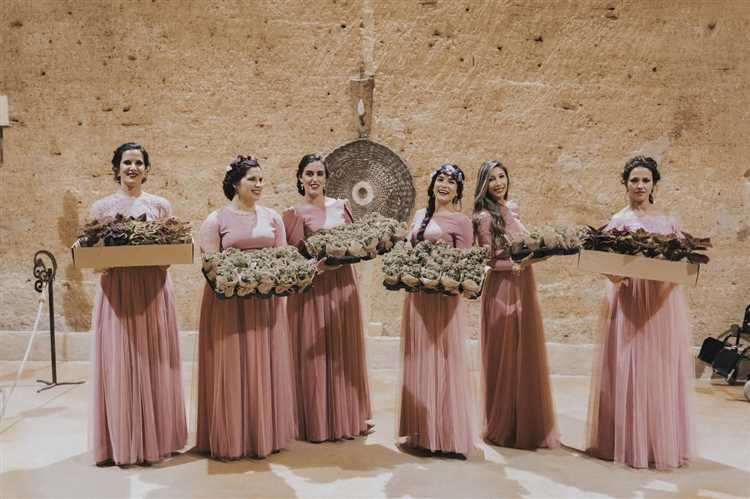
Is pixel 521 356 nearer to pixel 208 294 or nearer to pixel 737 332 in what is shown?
pixel 208 294

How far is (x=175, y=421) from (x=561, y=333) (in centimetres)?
438

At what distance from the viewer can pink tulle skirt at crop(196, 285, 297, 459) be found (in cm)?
410

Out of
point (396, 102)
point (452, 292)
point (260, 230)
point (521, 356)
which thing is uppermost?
point (396, 102)

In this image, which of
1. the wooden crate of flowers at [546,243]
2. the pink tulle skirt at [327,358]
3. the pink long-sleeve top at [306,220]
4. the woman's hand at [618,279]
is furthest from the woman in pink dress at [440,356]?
the woman's hand at [618,279]

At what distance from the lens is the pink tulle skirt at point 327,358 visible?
4.68 meters

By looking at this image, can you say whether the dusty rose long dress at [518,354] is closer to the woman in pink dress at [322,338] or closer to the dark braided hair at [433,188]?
the dark braided hair at [433,188]

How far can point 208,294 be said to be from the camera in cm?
419

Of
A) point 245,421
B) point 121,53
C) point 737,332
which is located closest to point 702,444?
point 737,332

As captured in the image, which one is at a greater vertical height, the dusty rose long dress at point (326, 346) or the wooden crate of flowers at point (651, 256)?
the wooden crate of flowers at point (651, 256)

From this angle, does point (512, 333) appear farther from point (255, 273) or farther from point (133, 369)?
point (133, 369)

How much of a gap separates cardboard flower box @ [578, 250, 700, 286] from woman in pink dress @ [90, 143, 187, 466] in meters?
2.87

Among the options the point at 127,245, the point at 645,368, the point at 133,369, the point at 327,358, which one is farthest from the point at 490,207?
the point at 133,369

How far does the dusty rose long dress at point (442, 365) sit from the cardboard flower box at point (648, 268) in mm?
904

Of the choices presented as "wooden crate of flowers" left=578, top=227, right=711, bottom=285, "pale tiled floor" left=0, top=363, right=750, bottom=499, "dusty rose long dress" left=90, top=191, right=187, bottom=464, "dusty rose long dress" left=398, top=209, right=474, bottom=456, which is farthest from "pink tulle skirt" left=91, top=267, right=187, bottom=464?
"wooden crate of flowers" left=578, top=227, right=711, bottom=285
